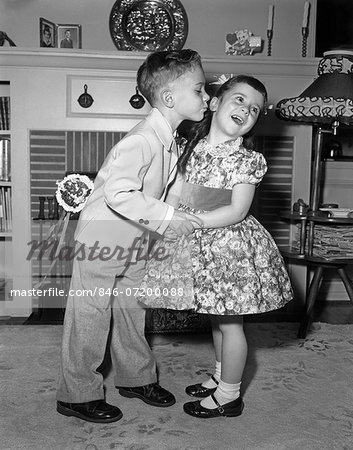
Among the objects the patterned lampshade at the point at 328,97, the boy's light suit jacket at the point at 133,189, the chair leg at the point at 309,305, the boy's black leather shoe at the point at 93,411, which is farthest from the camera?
the chair leg at the point at 309,305

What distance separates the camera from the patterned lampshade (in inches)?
104

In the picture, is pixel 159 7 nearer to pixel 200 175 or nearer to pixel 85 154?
pixel 85 154

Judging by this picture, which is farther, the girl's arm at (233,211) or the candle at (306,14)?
the candle at (306,14)

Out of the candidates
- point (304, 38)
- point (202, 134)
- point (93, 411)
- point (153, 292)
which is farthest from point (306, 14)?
point (93, 411)

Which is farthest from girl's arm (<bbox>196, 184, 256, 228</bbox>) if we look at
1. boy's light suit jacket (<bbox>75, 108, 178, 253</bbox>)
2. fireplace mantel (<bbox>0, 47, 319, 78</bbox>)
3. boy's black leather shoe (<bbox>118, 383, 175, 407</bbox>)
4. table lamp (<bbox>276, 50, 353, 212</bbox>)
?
fireplace mantel (<bbox>0, 47, 319, 78</bbox>)

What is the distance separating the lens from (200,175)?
1896 mm

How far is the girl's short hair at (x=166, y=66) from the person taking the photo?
1803mm

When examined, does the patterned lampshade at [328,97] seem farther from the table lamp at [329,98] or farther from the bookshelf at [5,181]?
the bookshelf at [5,181]

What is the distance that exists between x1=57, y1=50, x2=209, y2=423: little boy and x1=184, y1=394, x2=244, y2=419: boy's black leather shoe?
0.80 feet

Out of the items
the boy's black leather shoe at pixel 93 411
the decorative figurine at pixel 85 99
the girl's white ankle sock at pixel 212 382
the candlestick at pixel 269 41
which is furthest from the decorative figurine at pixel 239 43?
the boy's black leather shoe at pixel 93 411

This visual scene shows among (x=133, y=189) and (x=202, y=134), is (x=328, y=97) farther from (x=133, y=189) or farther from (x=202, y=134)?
(x=133, y=189)

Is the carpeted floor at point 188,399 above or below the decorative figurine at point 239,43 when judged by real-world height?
below

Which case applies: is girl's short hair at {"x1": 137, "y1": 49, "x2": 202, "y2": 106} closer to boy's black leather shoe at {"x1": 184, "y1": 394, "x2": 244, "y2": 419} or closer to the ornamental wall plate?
boy's black leather shoe at {"x1": 184, "y1": 394, "x2": 244, "y2": 419}

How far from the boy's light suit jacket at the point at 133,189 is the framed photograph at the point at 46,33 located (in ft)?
5.00
